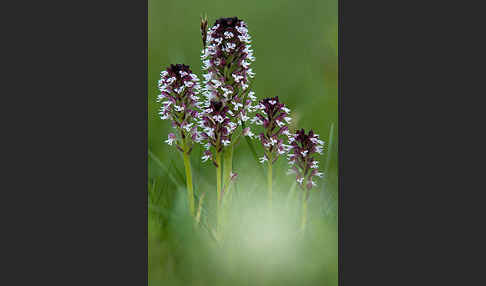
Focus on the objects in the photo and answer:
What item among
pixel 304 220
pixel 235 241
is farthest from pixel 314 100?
pixel 235 241

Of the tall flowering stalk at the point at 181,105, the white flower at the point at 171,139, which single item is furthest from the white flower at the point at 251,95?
the white flower at the point at 171,139

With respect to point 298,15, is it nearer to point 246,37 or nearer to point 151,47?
point 246,37

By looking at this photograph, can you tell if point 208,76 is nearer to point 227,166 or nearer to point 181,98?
point 181,98

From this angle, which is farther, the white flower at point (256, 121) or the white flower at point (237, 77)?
the white flower at point (256, 121)

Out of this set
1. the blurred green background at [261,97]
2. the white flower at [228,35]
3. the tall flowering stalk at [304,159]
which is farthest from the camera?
the tall flowering stalk at [304,159]

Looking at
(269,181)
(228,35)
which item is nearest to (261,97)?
(228,35)

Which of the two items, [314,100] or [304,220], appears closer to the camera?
[304,220]

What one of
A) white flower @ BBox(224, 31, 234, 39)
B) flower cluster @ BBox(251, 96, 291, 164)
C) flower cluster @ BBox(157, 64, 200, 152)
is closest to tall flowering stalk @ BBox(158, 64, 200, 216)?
flower cluster @ BBox(157, 64, 200, 152)

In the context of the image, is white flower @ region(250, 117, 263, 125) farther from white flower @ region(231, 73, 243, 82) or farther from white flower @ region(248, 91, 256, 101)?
white flower @ region(231, 73, 243, 82)

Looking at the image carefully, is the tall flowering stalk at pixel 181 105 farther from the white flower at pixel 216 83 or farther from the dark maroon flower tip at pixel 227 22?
the dark maroon flower tip at pixel 227 22
